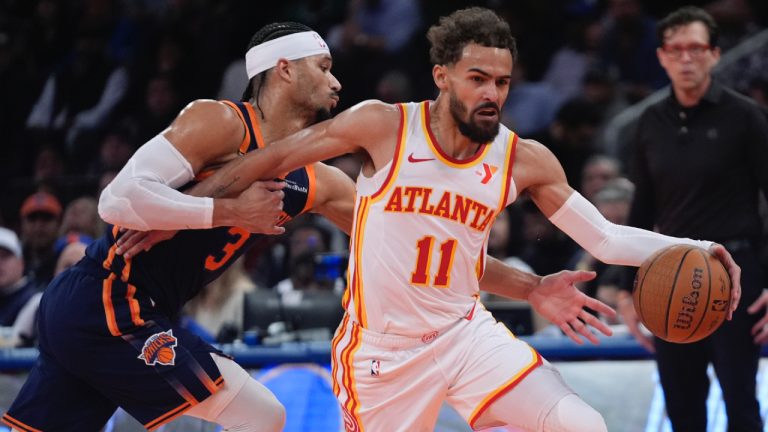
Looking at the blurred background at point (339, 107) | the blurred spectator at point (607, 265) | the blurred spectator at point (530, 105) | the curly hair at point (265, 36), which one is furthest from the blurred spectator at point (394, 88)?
the curly hair at point (265, 36)

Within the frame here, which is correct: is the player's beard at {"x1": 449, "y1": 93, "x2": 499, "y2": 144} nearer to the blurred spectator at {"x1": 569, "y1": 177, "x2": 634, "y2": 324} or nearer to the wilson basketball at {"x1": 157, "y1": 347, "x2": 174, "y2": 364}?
the wilson basketball at {"x1": 157, "y1": 347, "x2": 174, "y2": 364}

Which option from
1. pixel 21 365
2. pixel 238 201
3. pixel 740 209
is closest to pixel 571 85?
pixel 740 209

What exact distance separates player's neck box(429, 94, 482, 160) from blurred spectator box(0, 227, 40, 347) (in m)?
4.10

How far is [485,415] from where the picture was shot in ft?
14.8

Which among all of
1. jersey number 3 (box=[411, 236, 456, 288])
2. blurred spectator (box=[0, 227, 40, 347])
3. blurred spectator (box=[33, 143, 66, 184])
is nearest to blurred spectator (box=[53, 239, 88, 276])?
blurred spectator (box=[0, 227, 40, 347])

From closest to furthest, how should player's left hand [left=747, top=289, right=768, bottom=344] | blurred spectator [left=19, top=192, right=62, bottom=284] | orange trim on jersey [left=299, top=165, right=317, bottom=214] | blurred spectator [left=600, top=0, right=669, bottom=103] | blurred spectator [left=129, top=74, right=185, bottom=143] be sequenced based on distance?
orange trim on jersey [left=299, top=165, right=317, bottom=214]
player's left hand [left=747, top=289, right=768, bottom=344]
blurred spectator [left=19, top=192, right=62, bottom=284]
blurred spectator [left=600, top=0, right=669, bottom=103]
blurred spectator [left=129, top=74, right=185, bottom=143]

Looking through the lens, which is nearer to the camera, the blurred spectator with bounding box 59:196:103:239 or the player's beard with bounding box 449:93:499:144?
the player's beard with bounding box 449:93:499:144

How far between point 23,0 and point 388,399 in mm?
10336

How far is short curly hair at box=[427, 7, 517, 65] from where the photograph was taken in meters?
4.50

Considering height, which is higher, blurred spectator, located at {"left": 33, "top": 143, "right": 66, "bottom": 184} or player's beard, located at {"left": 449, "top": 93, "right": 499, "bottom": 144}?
player's beard, located at {"left": 449, "top": 93, "right": 499, "bottom": 144}

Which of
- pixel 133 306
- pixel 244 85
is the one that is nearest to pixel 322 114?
pixel 133 306

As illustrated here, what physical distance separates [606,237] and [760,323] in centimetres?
121

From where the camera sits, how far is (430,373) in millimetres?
4547

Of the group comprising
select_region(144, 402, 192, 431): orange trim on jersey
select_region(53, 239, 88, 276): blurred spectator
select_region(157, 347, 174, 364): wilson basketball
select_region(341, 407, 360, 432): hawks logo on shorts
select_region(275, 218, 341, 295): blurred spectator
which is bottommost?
select_region(53, 239, 88, 276): blurred spectator
